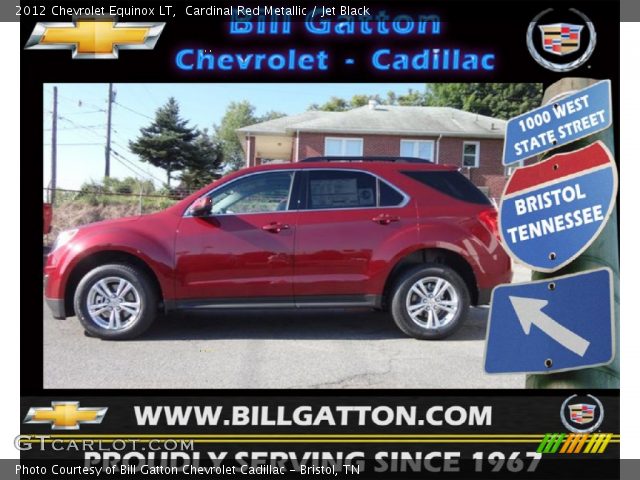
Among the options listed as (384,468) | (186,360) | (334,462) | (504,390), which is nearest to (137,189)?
(186,360)

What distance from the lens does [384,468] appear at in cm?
294

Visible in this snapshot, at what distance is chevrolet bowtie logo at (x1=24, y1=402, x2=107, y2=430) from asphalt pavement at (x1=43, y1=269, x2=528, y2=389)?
0.14 metres

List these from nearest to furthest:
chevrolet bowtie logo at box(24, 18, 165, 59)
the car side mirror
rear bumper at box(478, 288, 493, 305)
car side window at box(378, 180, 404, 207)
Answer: chevrolet bowtie logo at box(24, 18, 165, 59) < rear bumper at box(478, 288, 493, 305) < the car side mirror < car side window at box(378, 180, 404, 207)

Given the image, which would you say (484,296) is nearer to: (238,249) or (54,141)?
(238,249)

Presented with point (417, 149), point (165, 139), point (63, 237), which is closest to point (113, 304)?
point (63, 237)

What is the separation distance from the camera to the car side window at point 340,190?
3834 mm

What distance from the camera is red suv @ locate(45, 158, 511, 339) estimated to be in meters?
3.72

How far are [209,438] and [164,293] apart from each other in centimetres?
130

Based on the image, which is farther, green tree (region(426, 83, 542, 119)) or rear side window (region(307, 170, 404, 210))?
rear side window (region(307, 170, 404, 210))

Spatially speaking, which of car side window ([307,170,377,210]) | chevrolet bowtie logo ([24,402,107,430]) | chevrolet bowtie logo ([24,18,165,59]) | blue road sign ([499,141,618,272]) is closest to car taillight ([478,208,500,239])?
blue road sign ([499,141,618,272])

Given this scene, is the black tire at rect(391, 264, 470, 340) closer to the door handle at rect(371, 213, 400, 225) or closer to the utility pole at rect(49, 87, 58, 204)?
the door handle at rect(371, 213, 400, 225)

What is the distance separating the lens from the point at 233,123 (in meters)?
3.21

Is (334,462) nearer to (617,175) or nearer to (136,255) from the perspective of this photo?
(136,255)

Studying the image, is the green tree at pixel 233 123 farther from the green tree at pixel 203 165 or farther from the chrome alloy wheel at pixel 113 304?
the chrome alloy wheel at pixel 113 304
